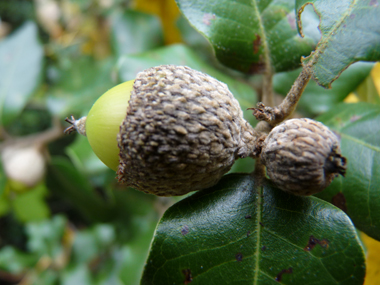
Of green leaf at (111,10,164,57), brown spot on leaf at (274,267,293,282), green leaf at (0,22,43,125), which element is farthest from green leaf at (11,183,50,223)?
brown spot on leaf at (274,267,293,282)

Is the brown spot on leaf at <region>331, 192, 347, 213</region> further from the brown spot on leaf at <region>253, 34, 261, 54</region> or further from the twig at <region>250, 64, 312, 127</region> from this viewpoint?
the brown spot on leaf at <region>253, 34, 261, 54</region>

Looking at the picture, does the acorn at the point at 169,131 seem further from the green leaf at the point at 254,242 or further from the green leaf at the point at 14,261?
the green leaf at the point at 14,261

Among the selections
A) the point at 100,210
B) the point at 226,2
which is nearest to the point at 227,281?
the point at 226,2

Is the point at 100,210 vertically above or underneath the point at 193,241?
underneath

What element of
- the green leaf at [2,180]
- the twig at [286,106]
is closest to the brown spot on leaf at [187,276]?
the twig at [286,106]

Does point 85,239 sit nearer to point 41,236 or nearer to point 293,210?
point 41,236

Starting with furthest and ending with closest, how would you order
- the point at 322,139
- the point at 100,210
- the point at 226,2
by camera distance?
the point at 100,210, the point at 226,2, the point at 322,139
